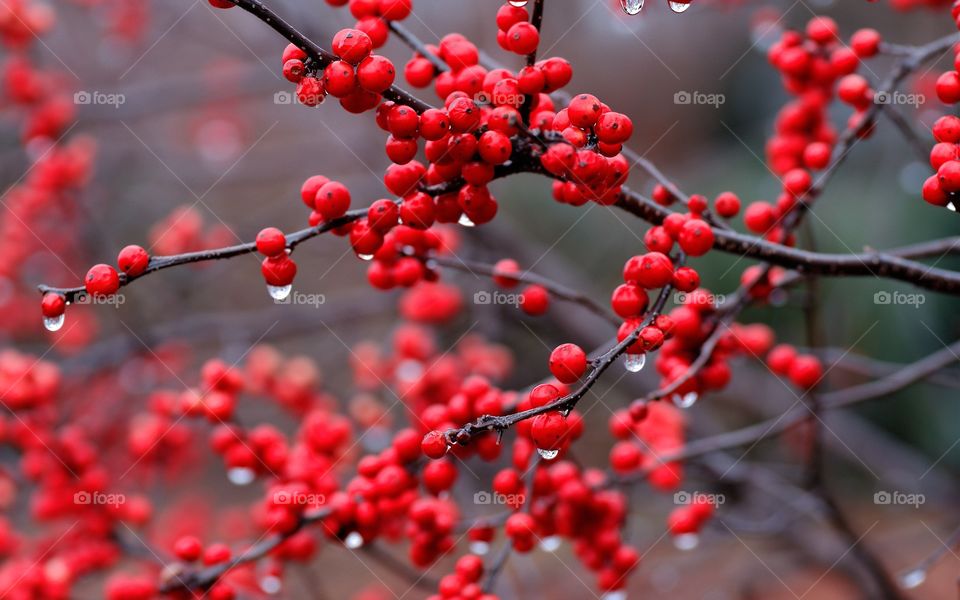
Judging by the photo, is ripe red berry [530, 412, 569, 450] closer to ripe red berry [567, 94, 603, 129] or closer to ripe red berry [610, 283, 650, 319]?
ripe red berry [610, 283, 650, 319]

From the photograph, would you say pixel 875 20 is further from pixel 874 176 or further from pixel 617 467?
pixel 617 467

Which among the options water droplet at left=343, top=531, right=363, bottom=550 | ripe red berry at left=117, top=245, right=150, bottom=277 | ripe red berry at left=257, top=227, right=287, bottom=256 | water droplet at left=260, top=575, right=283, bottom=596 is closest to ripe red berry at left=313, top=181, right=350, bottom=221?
ripe red berry at left=257, top=227, right=287, bottom=256

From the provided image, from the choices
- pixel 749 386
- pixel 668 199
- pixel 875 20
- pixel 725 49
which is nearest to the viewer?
pixel 668 199

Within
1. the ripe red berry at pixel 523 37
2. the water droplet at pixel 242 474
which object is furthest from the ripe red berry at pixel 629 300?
the water droplet at pixel 242 474

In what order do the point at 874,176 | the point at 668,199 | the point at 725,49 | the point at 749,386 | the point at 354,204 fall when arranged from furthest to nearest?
the point at 725,49 → the point at 874,176 → the point at 354,204 → the point at 749,386 → the point at 668,199

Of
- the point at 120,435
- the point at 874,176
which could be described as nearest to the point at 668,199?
the point at 120,435

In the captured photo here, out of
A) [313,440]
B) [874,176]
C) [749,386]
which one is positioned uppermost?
[874,176]
